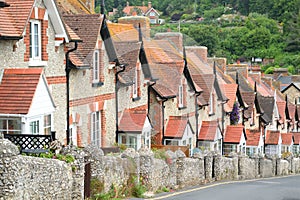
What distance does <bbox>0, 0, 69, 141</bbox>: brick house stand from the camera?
657 inches

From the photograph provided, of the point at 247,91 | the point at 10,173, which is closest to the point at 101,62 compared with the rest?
the point at 10,173

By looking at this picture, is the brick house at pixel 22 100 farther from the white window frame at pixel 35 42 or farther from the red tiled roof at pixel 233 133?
the red tiled roof at pixel 233 133

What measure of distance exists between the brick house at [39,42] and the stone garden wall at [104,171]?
8.54 ft

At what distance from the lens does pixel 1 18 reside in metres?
16.8

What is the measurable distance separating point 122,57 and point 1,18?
9.72 meters

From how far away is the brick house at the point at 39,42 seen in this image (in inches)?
657

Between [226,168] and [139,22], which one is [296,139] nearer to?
[226,168]

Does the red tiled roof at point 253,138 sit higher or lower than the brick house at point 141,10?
lower

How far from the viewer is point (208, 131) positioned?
35844 millimetres

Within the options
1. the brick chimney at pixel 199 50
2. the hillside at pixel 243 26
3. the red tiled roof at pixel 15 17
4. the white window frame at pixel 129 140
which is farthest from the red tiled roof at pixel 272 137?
the hillside at pixel 243 26

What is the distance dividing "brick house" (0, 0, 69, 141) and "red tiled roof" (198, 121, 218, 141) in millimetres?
16649

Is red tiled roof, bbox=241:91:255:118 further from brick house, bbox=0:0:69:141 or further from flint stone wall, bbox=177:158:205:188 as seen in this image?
brick house, bbox=0:0:69:141

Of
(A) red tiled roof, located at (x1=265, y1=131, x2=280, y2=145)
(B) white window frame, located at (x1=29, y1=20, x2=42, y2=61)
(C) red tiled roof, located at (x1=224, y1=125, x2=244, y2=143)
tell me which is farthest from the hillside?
(B) white window frame, located at (x1=29, y1=20, x2=42, y2=61)

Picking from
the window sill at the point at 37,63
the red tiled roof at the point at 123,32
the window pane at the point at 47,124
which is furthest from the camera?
the red tiled roof at the point at 123,32
